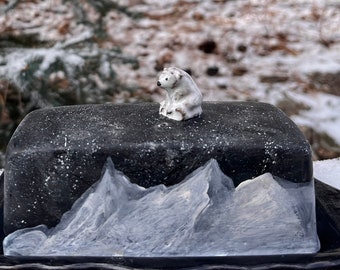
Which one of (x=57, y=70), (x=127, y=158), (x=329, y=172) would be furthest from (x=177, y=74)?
(x=57, y=70)

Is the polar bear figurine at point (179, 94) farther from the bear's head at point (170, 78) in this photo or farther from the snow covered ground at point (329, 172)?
the snow covered ground at point (329, 172)

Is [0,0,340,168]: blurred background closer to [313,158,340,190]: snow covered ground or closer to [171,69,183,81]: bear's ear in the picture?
[313,158,340,190]: snow covered ground

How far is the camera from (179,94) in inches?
51.7

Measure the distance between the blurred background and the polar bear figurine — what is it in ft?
3.76

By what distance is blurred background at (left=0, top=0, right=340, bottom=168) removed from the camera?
2.53m

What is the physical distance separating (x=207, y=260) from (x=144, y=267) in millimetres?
134

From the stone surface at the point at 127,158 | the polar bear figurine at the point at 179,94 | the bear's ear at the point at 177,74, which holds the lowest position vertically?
the stone surface at the point at 127,158

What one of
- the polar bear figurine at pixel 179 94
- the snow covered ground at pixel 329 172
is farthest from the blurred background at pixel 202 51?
the polar bear figurine at pixel 179 94

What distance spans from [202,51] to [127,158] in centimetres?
166

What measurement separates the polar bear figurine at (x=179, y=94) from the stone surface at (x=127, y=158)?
4cm

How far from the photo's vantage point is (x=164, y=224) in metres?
1.25

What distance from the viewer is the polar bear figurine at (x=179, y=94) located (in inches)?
51.1

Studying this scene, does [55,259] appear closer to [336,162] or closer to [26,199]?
[26,199]

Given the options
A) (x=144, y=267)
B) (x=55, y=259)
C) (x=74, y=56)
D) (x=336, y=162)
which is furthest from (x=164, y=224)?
(x=74, y=56)
